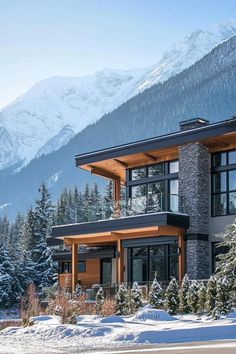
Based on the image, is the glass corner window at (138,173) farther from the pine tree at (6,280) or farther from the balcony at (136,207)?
the pine tree at (6,280)

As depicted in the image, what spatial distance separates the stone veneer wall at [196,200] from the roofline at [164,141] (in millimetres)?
449

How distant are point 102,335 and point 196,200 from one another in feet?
42.6

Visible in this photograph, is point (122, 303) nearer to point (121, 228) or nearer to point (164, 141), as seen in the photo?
point (121, 228)

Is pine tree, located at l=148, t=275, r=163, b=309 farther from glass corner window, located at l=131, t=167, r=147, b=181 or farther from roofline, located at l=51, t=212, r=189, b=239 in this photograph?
glass corner window, located at l=131, t=167, r=147, b=181

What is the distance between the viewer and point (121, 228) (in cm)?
2983

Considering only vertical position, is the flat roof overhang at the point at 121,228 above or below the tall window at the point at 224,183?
below

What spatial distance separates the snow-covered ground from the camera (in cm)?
1577

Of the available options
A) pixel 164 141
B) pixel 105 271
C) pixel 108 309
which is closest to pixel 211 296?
pixel 108 309

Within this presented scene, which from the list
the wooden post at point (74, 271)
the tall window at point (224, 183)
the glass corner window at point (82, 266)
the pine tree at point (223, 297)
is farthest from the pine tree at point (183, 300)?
the glass corner window at point (82, 266)

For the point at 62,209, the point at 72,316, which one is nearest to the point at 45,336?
the point at 72,316

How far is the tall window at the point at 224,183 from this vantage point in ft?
94.6

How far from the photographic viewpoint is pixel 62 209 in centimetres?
7669

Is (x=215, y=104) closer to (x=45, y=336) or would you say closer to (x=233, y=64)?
(x=233, y=64)

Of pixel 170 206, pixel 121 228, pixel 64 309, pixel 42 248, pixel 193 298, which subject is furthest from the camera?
pixel 42 248
